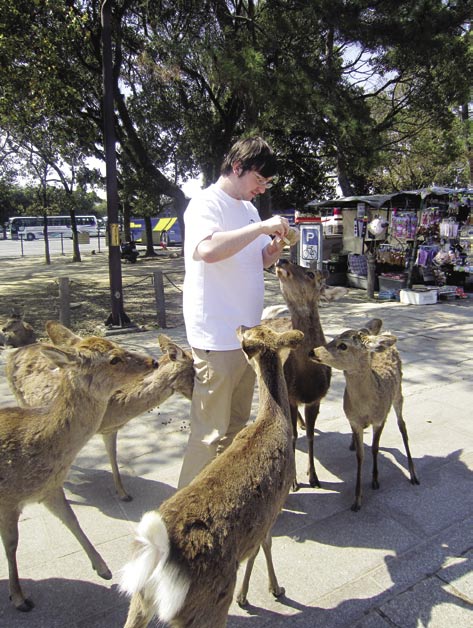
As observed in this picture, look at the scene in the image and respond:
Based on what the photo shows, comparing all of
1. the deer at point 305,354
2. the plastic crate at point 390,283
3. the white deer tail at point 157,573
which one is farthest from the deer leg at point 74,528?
the plastic crate at point 390,283

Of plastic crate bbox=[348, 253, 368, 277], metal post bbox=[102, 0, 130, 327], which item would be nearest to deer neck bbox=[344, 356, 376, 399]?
metal post bbox=[102, 0, 130, 327]

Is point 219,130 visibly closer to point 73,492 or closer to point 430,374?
point 430,374

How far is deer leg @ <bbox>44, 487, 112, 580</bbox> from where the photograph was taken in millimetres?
2268

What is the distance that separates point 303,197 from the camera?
65.2 ft

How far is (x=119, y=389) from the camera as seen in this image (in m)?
2.90

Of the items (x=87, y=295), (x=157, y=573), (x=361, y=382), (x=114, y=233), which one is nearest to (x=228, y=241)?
(x=157, y=573)

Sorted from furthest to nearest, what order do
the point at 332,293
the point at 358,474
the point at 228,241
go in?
the point at 332,293 < the point at 358,474 < the point at 228,241

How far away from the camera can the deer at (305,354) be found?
310 centimetres

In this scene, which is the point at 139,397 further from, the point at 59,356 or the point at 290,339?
the point at 290,339

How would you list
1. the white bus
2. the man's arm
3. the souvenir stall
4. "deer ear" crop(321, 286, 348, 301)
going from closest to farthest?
the man's arm
"deer ear" crop(321, 286, 348, 301)
the souvenir stall
the white bus

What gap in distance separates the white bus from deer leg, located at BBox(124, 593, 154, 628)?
43305 mm

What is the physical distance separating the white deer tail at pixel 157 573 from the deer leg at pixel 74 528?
3.16 feet

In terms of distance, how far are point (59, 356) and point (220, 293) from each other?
35.3 inches

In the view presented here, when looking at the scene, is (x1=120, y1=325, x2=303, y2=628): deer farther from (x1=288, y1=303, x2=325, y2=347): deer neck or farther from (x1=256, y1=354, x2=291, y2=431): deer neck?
(x1=288, y1=303, x2=325, y2=347): deer neck
